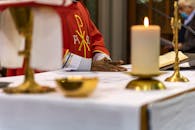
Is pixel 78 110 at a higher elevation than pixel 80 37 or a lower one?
lower

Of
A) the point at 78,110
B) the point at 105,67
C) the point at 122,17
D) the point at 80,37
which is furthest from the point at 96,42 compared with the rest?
the point at 122,17

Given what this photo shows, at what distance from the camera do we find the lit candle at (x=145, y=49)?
1.17m

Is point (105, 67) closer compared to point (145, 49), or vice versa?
point (145, 49)

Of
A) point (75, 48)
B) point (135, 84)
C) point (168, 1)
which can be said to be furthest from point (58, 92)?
point (168, 1)

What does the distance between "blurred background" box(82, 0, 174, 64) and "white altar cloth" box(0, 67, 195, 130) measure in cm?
418

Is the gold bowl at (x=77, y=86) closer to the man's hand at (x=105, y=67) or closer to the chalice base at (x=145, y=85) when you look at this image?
the chalice base at (x=145, y=85)

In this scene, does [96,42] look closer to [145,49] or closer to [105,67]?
[105,67]

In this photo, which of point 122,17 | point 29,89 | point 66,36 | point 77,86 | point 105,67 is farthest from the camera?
point 122,17

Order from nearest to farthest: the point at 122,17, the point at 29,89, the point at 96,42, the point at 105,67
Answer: the point at 29,89
the point at 105,67
the point at 96,42
the point at 122,17

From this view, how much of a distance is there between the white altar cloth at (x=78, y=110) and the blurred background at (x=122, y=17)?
4.18m

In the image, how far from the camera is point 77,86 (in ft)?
3.47

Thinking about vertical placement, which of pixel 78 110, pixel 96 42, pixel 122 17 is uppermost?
pixel 122 17

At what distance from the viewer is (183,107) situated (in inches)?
48.5

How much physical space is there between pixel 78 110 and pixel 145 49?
0.71 ft
